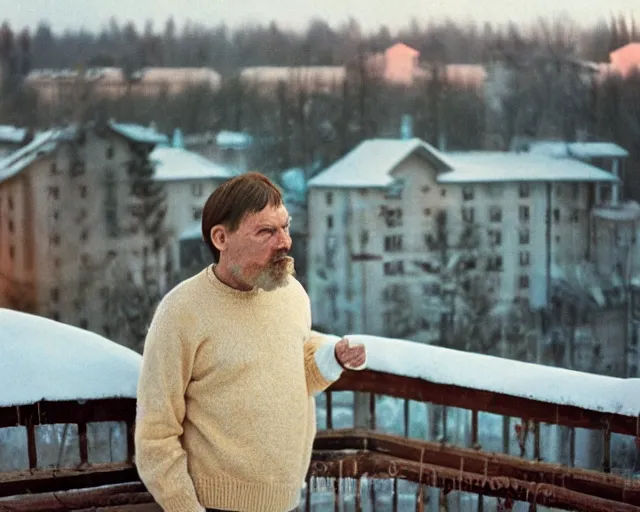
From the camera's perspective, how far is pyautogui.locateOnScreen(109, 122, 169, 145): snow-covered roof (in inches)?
208

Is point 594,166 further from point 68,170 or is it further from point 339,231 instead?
point 68,170

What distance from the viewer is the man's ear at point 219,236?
101 cm

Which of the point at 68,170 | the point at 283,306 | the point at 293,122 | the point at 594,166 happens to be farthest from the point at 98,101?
the point at 283,306

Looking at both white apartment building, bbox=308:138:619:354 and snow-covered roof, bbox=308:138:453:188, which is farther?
white apartment building, bbox=308:138:619:354

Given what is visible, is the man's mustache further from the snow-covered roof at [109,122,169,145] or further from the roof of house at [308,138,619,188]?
the roof of house at [308,138,619,188]

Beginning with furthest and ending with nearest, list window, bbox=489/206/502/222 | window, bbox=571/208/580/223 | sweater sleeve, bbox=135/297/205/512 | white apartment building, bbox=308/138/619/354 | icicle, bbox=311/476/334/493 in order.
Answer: window, bbox=571/208/580/223, window, bbox=489/206/502/222, white apartment building, bbox=308/138/619/354, icicle, bbox=311/476/334/493, sweater sleeve, bbox=135/297/205/512

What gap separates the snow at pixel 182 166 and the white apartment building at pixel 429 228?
0.66m

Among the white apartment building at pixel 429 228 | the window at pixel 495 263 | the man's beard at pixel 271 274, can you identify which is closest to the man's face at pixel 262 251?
the man's beard at pixel 271 274

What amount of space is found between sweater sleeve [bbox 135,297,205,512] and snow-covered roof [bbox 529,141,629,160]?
16.4 feet

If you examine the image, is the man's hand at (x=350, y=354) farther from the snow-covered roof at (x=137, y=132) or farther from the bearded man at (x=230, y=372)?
the snow-covered roof at (x=137, y=132)

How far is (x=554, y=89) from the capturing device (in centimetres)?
562

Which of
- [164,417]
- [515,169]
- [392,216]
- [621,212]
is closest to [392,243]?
[392,216]

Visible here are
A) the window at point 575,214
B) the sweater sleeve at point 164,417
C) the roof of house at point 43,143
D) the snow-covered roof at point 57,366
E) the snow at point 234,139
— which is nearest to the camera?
the sweater sleeve at point 164,417

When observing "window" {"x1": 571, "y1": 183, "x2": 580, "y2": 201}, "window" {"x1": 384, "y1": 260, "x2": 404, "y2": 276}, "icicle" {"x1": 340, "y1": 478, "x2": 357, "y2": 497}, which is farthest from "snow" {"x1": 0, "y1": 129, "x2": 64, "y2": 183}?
"icicle" {"x1": 340, "y1": 478, "x2": 357, "y2": 497}
